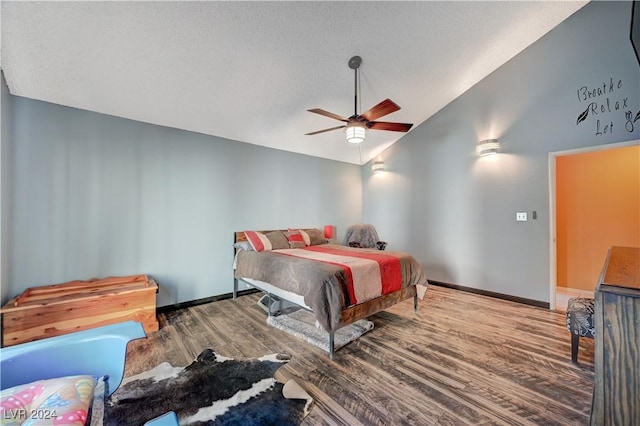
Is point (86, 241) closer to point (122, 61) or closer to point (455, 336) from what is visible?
point (122, 61)

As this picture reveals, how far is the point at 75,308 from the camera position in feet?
7.98

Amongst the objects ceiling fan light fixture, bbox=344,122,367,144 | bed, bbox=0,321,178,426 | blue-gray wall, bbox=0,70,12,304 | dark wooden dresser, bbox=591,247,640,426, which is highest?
ceiling fan light fixture, bbox=344,122,367,144

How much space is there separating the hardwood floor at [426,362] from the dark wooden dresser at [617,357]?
1024mm

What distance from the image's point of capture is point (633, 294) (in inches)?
31.0

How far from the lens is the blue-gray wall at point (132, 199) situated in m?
2.62

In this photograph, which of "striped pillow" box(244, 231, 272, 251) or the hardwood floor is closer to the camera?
the hardwood floor

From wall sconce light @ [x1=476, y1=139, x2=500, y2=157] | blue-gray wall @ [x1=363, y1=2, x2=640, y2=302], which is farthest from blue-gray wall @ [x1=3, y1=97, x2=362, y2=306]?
wall sconce light @ [x1=476, y1=139, x2=500, y2=157]

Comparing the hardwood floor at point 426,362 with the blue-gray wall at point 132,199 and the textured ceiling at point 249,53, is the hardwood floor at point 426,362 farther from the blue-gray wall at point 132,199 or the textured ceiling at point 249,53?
the textured ceiling at point 249,53

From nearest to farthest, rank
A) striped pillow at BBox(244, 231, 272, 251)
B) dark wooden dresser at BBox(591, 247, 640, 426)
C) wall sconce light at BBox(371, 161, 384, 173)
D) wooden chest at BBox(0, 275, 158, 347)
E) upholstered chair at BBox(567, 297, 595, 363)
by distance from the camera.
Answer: dark wooden dresser at BBox(591, 247, 640, 426) < upholstered chair at BBox(567, 297, 595, 363) < wooden chest at BBox(0, 275, 158, 347) < striped pillow at BBox(244, 231, 272, 251) < wall sconce light at BBox(371, 161, 384, 173)

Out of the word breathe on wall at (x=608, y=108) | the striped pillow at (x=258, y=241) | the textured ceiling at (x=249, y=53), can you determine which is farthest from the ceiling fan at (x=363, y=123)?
the word breathe on wall at (x=608, y=108)

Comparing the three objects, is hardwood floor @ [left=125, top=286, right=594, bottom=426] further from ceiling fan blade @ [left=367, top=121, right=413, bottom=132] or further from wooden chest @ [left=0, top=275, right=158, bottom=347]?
ceiling fan blade @ [left=367, top=121, right=413, bottom=132]

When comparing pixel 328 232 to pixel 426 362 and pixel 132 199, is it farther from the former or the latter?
pixel 132 199

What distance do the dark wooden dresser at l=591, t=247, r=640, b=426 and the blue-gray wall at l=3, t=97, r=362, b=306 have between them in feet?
12.9

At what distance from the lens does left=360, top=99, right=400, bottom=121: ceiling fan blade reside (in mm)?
2410
